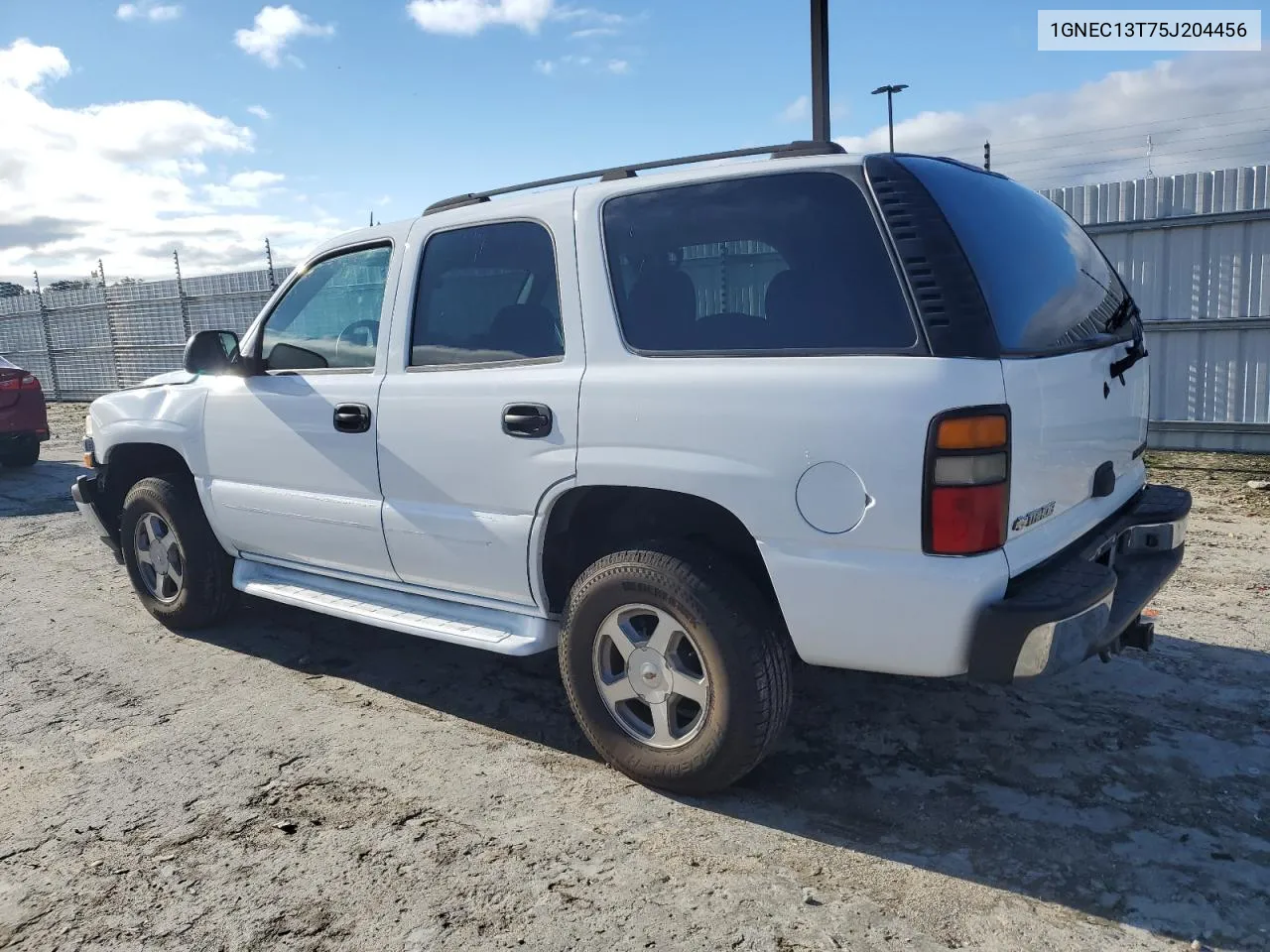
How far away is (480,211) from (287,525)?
1.59 metres

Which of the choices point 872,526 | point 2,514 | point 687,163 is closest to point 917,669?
point 872,526

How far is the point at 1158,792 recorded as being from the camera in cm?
292

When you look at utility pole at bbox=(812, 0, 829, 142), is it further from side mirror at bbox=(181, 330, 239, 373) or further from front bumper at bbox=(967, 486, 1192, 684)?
front bumper at bbox=(967, 486, 1192, 684)

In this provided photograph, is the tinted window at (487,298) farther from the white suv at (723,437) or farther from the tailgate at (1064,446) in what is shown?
the tailgate at (1064,446)

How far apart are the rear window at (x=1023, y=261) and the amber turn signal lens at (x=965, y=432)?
23 centimetres

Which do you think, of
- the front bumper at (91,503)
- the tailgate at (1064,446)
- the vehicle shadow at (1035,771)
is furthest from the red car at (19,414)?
the tailgate at (1064,446)

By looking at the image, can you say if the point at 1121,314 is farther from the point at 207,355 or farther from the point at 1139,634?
the point at 207,355

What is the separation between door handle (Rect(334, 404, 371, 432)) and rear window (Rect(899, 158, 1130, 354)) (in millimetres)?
2115

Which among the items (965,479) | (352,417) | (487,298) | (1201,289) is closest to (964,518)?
(965,479)

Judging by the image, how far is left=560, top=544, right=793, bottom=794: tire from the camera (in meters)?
2.79

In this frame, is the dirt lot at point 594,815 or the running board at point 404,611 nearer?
the dirt lot at point 594,815

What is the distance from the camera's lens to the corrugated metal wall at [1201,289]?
28.1 ft

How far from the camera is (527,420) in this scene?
3146mm

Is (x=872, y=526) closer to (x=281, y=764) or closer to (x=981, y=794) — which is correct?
(x=981, y=794)
